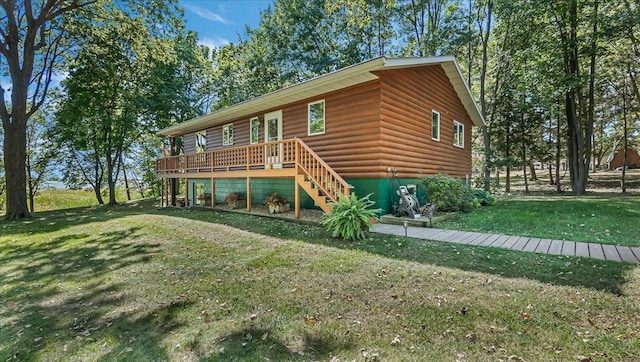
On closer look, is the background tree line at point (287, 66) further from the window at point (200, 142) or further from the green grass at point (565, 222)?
the green grass at point (565, 222)

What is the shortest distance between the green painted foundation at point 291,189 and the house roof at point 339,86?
2.88 m

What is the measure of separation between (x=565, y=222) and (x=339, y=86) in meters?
6.89

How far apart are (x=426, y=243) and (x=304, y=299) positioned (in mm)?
3081

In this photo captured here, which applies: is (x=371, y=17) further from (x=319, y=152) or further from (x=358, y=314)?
(x=358, y=314)

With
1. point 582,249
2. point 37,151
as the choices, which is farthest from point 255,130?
point 37,151

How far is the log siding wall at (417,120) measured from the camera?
8.58 meters

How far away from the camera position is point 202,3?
1584 cm

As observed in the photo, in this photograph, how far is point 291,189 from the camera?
1059cm

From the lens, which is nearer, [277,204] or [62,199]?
[277,204]

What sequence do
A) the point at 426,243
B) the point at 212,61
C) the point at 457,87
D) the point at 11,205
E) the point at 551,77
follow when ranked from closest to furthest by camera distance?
the point at 426,243 < the point at 11,205 < the point at 457,87 < the point at 551,77 < the point at 212,61

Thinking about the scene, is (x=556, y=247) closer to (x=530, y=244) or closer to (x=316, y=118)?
(x=530, y=244)

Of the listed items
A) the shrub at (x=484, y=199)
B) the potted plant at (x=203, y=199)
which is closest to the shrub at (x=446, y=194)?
the shrub at (x=484, y=199)

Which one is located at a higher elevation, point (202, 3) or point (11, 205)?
point (202, 3)

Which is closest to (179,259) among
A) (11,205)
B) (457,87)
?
(11,205)
